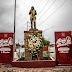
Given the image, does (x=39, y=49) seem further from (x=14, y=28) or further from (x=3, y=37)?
(x=14, y=28)

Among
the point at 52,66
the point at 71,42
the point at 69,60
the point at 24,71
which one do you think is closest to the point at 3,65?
the point at 24,71

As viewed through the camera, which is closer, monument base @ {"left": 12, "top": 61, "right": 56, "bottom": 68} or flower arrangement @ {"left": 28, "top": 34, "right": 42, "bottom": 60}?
monument base @ {"left": 12, "top": 61, "right": 56, "bottom": 68}

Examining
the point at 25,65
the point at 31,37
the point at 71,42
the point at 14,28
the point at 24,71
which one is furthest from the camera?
the point at 14,28

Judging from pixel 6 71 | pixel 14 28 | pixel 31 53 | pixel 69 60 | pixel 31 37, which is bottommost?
pixel 6 71

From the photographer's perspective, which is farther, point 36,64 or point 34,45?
point 34,45

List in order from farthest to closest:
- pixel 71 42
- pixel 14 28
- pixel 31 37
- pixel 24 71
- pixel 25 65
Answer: pixel 14 28 < pixel 31 37 < pixel 71 42 < pixel 25 65 < pixel 24 71

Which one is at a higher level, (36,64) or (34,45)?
(34,45)

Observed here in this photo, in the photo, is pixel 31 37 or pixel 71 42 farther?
pixel 31 37

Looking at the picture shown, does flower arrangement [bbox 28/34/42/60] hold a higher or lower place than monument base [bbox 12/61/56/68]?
higher

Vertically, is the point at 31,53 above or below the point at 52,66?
above

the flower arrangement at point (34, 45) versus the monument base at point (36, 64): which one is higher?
the flower arrangement at point (34, 45)

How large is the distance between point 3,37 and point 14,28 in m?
5.11

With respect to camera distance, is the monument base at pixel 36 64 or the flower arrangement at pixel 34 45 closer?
the monument base at pixel 36 64

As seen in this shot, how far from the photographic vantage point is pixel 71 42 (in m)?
5.54
